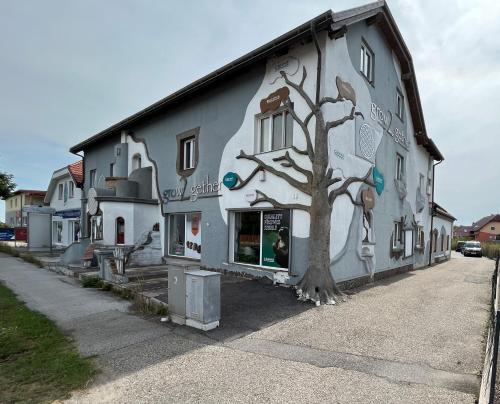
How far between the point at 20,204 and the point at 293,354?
4353 centimetres

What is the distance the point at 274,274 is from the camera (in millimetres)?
9344

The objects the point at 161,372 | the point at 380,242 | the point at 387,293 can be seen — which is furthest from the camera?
the point at 380,242

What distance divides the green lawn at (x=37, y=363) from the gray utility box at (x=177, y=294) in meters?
1.71

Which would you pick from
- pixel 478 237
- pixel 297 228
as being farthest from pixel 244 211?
pixel 478 237

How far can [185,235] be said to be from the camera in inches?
527

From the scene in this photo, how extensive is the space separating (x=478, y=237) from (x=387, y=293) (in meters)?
77.5

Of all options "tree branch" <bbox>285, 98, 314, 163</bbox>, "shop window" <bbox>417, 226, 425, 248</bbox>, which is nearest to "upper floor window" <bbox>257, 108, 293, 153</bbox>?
"tree branch" <bbox>285, 98, 314, 163</bbox>

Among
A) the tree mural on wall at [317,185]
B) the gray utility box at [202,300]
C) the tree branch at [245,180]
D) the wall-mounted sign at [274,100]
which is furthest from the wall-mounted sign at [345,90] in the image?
the gray utility box at [202,300]

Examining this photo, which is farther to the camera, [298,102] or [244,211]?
[244,211]

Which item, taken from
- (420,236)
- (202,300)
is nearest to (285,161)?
(202,300)

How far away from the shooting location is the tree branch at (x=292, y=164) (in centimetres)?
876

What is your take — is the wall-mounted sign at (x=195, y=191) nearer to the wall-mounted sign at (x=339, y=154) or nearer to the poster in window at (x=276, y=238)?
the poster in window at (x=276, y=238)

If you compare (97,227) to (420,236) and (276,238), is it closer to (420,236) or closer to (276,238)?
(276,238)

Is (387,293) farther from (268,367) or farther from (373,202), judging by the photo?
(268,367)
